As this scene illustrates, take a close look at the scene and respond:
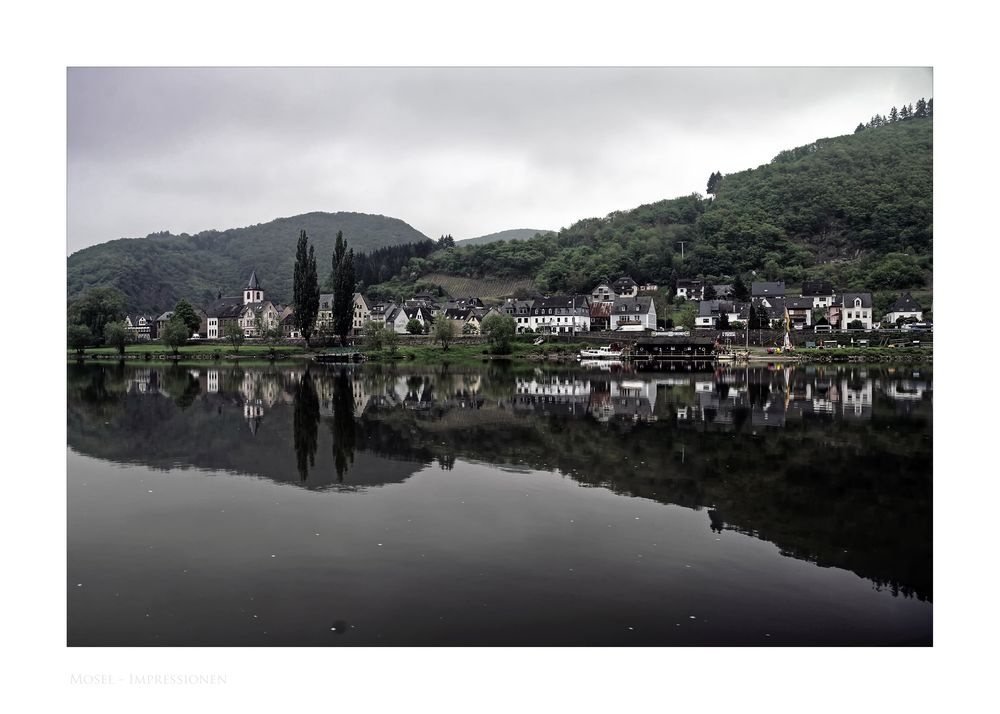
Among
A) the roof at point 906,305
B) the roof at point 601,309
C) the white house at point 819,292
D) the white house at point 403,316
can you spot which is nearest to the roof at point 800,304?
the white house at point 819,292

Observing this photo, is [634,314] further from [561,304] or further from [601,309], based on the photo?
[561,304]

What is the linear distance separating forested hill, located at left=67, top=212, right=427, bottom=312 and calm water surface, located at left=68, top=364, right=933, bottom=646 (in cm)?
9674

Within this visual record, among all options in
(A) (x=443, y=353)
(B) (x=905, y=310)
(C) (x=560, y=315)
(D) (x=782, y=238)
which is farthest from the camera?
(D) (x=782, y=238)

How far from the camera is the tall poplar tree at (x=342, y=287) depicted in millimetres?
59406

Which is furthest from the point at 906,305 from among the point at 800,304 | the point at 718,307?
the point at 718,307

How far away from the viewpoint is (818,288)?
8062 centimetres

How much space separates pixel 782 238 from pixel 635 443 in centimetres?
10016

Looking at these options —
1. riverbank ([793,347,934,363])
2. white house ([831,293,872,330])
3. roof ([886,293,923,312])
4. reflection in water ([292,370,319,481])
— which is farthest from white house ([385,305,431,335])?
reflection in water ([292,370,319,481])

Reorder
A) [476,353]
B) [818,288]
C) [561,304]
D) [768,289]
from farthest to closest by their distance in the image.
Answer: [561,304]
[768,289]
[818,288]
[476,353]

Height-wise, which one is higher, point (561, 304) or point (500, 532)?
point (561, 304)

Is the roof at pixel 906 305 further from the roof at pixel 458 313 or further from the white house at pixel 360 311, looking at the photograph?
the white house at pixel 360 311

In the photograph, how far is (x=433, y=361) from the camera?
5850 centimetres

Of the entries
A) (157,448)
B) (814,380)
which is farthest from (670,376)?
(157,448)

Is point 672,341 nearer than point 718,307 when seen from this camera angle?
Yes
